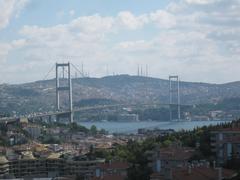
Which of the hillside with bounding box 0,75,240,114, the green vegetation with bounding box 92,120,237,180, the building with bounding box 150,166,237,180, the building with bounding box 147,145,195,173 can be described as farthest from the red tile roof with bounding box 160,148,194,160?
the hillside with bounding box 0,75,240,114

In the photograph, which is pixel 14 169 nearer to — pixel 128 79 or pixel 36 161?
pixel 36 161

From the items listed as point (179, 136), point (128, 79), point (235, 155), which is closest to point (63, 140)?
point (179, 136)

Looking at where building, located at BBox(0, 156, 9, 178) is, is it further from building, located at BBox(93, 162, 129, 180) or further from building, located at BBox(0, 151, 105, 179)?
building, located at BBox(93, 162, 129, 180)

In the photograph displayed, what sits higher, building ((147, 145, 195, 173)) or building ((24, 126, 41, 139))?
building ((147, 145, 195, 173))

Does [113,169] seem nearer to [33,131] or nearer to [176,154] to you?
[176,154]

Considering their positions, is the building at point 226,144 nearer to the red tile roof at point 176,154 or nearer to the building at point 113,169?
the red tile roof at point 176,154

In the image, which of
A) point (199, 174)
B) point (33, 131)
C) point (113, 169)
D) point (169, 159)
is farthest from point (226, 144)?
point (33, 131)

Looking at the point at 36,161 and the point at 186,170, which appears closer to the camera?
the point at 186,170
